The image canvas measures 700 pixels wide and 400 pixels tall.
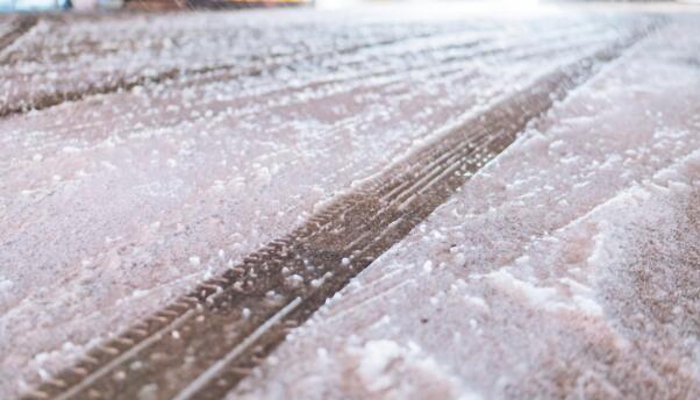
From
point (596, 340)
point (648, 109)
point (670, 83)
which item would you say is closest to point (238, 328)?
point (596, 340)

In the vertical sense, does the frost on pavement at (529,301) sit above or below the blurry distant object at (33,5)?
below

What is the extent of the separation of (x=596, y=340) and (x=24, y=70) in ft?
8.12

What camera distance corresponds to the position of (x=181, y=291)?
2.87ft

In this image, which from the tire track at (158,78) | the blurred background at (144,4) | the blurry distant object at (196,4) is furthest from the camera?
the blurry distant object at (196,4)

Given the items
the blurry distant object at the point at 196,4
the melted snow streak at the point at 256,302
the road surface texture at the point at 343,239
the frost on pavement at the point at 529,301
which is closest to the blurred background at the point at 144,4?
the blurry distant object at the point at 196,4

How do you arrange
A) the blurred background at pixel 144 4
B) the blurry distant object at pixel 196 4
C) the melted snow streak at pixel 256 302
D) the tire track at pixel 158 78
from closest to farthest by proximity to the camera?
the melted snow streak at pixel 256 302 → the tire track at pixel 158 78 → the blurred background at pixel 144 4 → the blurry distant object at pixel 196 4

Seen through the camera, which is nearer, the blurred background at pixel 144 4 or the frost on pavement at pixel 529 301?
the frost on pavement at pixel 529 301

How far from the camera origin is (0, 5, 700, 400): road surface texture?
0.72 meters

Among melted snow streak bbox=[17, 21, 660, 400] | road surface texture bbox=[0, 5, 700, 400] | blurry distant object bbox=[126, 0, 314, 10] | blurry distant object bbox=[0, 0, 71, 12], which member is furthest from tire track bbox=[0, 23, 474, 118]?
blurry distant object bbox=[126, 0, 314, 10]

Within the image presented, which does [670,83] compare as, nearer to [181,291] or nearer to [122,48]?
[181,291]

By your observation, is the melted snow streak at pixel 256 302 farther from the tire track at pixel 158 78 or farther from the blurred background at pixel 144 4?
the blurred background at pixel 144 4

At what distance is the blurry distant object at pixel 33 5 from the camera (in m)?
4.68

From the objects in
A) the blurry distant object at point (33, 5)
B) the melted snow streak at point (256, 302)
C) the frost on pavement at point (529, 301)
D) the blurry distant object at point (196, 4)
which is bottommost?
the frost on pavement at point (529, 301)

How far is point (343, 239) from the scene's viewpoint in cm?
105
